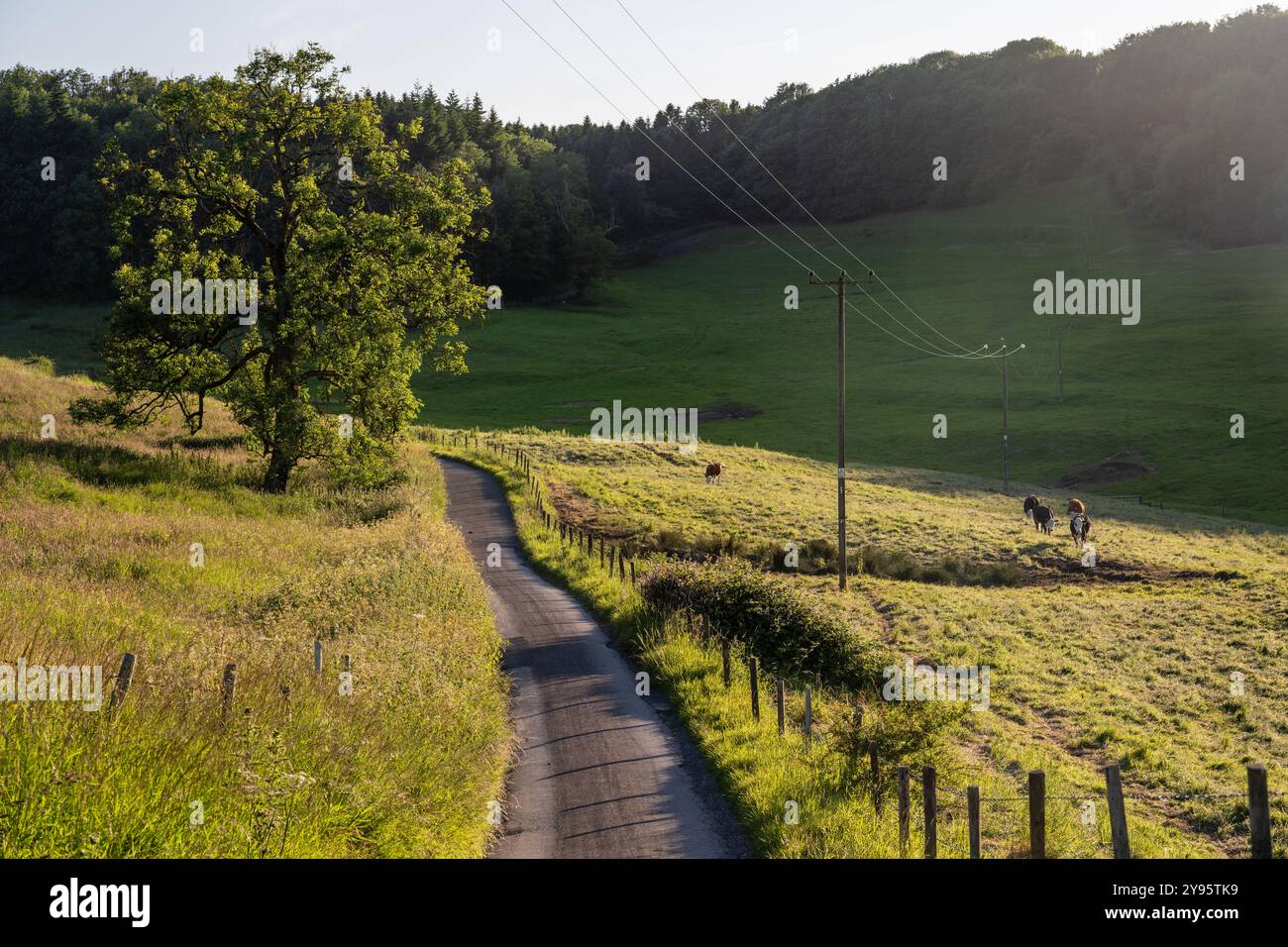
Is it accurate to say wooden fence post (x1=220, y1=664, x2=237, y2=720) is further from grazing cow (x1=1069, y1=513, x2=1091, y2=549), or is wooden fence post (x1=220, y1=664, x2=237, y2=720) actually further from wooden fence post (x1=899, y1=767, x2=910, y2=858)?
grazing cow (x1=1069, y1=513, x2=1091, y2=549)

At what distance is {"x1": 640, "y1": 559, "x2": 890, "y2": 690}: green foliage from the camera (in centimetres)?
2397

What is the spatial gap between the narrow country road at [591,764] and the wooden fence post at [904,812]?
188 cm

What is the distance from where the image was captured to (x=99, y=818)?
7.15 meters

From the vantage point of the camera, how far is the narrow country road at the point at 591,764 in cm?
1228

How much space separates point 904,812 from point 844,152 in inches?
7077

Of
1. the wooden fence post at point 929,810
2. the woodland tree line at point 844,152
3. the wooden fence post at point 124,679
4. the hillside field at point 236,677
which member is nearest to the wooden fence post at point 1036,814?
the wooden fence post at point 929,810

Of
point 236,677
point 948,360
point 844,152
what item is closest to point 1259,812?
point 236,677

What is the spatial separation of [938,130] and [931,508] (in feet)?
471

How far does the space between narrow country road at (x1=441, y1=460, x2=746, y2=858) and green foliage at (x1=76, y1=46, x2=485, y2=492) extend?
13.1m

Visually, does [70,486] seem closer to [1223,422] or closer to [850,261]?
[1223,422]

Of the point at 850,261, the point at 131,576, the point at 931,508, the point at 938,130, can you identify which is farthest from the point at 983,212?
the point at 131,576

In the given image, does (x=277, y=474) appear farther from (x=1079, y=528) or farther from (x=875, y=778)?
(x=1079, y=528)

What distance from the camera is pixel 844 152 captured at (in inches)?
6998

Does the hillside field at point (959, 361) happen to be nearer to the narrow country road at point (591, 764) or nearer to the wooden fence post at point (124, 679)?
the narrow country road at point (591, 764)
